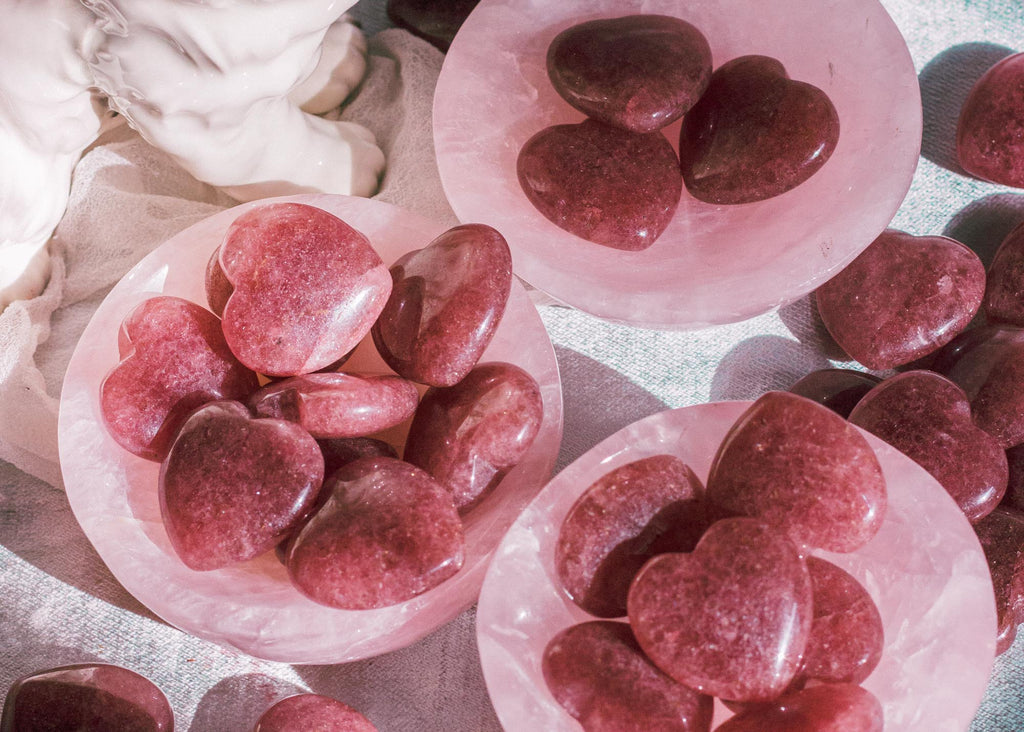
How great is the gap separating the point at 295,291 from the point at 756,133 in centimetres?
31

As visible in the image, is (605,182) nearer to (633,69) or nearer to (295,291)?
(633,69)

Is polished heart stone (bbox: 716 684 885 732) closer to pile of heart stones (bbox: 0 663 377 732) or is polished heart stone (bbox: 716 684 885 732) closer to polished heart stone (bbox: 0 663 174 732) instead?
pile of heart stones (bbox: 0 663 377 732)

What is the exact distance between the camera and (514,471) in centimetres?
54

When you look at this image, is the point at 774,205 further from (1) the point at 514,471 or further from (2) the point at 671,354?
(1) the point at 514,471

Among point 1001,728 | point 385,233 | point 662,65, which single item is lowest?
point 1001,728

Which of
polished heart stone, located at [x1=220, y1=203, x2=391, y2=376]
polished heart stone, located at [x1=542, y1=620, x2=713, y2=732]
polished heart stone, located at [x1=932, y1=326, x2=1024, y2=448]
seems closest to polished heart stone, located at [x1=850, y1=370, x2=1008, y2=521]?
polished heart stone, located at [x1=932, y1=326, x2=1024, y2=448]

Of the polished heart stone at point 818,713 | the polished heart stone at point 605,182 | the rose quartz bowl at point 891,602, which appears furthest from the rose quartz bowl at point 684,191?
the polished heart stone at point 818,713

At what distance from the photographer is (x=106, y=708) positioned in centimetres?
52

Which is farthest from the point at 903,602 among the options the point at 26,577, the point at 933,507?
the point at 26,577

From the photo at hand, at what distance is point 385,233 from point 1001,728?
53cm

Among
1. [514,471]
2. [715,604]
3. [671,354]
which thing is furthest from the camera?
[671,354]

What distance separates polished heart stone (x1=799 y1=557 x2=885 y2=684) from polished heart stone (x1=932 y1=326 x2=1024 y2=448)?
0.65 ft

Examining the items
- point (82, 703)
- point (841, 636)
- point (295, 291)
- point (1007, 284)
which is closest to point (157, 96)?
point (295, 291)

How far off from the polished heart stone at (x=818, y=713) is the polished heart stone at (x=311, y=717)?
0.22 m
